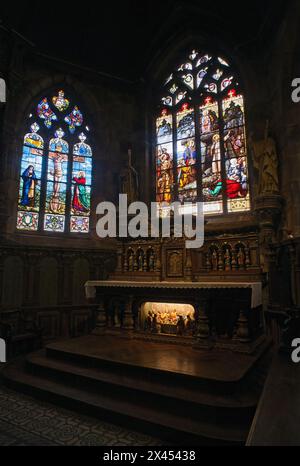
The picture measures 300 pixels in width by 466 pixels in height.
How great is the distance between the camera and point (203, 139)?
9.55 metres

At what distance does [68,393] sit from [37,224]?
5858 millimetres

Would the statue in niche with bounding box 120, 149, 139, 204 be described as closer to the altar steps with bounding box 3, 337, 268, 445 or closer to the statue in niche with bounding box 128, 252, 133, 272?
the statue in niche with bounding box 128, 252, 133, 272

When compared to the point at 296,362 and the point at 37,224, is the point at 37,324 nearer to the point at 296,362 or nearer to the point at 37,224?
the point at 37,224

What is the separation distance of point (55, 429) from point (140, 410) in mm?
1052

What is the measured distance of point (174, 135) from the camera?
10164 millimetres

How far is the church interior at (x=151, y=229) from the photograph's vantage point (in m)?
4.01

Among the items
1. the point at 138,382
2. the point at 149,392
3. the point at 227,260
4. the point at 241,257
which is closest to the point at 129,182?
the point at 227,260

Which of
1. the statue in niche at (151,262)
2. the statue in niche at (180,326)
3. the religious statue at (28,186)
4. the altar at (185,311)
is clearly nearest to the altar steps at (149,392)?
the altar at (185,311)

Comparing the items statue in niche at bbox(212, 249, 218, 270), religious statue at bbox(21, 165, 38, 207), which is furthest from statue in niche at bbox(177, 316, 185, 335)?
religious statue at bbox(21, 165, 38, 207)

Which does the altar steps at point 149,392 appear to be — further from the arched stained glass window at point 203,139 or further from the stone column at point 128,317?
the arched stained glass window at point 203,139

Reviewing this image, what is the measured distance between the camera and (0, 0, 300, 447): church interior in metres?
4.01

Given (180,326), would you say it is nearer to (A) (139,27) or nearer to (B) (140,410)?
(B) (140,410)

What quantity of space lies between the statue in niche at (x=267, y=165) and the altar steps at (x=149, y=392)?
13.4ft
